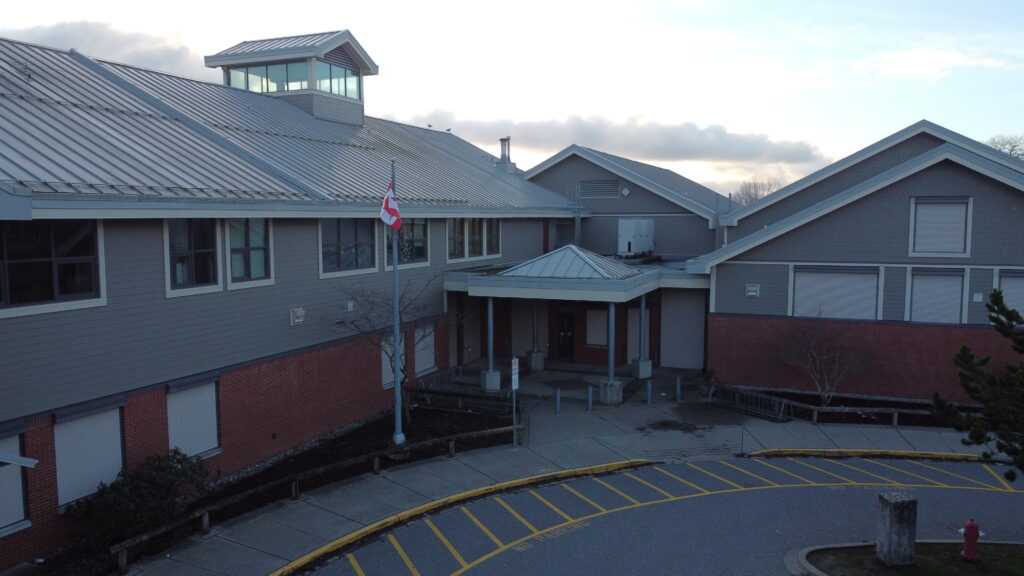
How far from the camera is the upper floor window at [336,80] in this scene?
30.3 metres

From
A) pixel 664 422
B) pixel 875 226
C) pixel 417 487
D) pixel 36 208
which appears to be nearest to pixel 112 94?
pixel 36 208

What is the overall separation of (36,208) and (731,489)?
49.4 feet

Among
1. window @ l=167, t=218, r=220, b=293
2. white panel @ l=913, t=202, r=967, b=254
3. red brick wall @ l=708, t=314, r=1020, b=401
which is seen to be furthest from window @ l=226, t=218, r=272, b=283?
white panel @ l=913, t=202, r=967, b=254

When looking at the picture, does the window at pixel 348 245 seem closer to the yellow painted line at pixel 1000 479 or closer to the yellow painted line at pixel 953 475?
the yellow painted line at pixel 953 475

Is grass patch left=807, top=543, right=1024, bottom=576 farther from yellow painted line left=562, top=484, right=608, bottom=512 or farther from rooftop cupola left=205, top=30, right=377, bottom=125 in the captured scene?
rooftop cupola left=205, top=30, right=377, bottom=125

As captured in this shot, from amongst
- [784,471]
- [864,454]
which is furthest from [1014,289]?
[784,471]

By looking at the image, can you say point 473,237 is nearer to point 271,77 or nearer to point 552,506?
point 271,77

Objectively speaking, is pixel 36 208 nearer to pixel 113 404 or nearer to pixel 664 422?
pixel 113 404

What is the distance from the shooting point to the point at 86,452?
561 inches

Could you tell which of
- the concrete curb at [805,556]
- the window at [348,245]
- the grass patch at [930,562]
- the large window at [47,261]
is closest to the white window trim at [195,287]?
the large window at [47,261]

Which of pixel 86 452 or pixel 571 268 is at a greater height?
pixel 571 268

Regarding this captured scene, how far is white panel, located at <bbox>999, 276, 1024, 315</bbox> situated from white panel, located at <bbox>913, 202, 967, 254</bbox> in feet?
5.06

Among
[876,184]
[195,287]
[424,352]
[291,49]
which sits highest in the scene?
[291,49]

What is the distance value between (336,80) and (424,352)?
1256 centimetres
